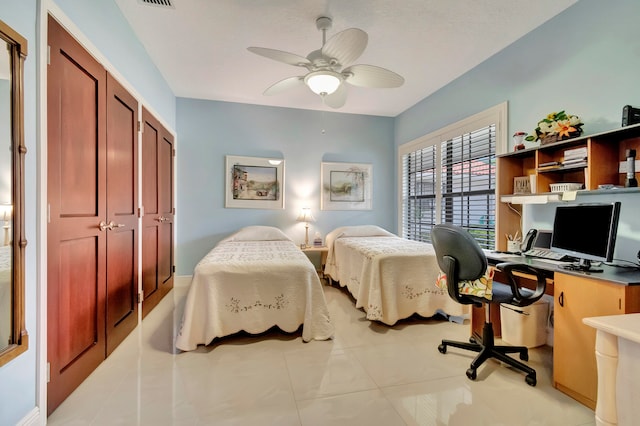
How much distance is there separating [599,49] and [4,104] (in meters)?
3.64

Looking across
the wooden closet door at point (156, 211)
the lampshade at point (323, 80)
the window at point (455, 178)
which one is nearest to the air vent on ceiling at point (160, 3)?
the wooden closet door at point (156, 211)

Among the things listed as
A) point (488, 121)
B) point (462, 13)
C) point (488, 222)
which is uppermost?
point (462, 13)

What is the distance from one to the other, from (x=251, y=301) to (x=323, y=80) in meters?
1.94

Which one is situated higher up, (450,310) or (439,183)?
(439,183)

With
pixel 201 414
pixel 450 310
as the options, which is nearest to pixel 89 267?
pixel 201 414

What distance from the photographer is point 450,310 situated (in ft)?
9.37

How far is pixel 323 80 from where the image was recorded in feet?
7.65

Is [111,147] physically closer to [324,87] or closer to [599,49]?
[324,87]

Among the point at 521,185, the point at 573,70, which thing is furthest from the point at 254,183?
the point at 573,70

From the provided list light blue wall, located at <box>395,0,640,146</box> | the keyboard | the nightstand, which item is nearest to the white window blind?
light blue wall, located at <box>395,0,640,146</box>

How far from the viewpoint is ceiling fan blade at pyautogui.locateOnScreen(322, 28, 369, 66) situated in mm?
1917

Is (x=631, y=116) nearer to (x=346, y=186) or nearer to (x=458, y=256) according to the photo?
(x=458, y=256)

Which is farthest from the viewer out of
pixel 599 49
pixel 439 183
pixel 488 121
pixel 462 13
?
pixel 439 183

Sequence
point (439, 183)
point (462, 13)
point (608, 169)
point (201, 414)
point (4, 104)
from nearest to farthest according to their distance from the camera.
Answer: point (4, 104) → point (201, 414) → point (608, 169) → point (462, 13) → point (439, 183)
